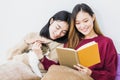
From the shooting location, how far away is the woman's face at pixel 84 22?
70.6 inches

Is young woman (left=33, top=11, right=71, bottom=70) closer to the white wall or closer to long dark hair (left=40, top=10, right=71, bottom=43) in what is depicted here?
long dark hair (left=40, top=10, right=71, bottom=43)

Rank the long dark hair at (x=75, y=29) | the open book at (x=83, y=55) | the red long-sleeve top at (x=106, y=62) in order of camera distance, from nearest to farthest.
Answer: the open book at (x=83, y=55)
the red long-sleeve top at (x=106, y=62)
the long dark hair at (x=75, y=29)

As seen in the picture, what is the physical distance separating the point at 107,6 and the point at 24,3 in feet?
2.25

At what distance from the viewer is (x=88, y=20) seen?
1797 mm

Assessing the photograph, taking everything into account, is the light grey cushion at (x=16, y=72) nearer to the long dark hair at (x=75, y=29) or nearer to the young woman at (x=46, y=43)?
the young woman at (x=46, y=43)

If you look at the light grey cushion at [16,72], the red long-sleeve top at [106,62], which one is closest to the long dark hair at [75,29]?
the red long-sleeve top at [106,62]

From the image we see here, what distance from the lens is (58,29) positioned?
6.25 feet

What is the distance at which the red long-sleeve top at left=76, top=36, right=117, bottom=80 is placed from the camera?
1.70 meters

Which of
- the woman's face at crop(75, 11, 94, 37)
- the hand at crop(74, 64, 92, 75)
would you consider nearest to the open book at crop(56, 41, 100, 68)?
the hand at crop(74, 64, 92, 75)

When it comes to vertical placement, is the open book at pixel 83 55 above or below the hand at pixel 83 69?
above

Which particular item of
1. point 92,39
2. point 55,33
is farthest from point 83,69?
point 55,33

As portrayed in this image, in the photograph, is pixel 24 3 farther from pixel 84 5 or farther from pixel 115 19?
pixel 115 19

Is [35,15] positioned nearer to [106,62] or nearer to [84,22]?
[84,22]

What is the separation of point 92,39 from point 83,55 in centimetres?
25
